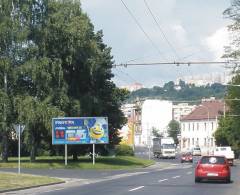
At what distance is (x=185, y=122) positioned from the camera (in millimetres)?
167875

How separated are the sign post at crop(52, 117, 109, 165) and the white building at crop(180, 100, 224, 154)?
3795 inches

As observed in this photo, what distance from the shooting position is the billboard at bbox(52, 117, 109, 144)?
58500 millimetres

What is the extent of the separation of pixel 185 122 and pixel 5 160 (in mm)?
112796

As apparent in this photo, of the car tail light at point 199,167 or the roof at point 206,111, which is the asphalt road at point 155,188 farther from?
the roof at point 206,111

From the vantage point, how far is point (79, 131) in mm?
59750

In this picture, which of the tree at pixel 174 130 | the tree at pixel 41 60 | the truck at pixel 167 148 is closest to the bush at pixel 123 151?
the truck at pixel 167 148

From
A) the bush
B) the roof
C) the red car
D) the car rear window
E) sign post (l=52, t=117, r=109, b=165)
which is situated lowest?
the bush

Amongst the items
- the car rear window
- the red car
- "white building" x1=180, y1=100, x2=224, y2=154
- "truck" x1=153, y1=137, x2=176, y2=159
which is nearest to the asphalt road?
the red car

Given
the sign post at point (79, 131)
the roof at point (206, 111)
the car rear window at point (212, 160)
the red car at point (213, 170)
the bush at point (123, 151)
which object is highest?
the roof at point (206, 111)

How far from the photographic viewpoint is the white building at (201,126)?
159 meters

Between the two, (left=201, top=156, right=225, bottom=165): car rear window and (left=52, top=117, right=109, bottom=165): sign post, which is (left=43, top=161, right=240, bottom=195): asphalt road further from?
(left=52, top=117, right=109, bottom=165): sign post

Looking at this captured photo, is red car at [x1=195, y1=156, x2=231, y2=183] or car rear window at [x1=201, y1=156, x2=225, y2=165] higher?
car rear window at [x1=201, y1=156, x2=225, y2=165]

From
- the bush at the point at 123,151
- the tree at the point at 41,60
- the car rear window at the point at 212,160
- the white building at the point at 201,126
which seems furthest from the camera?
the white building at the point at 201,126

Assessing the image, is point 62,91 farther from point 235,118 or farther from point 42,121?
point 235,118
